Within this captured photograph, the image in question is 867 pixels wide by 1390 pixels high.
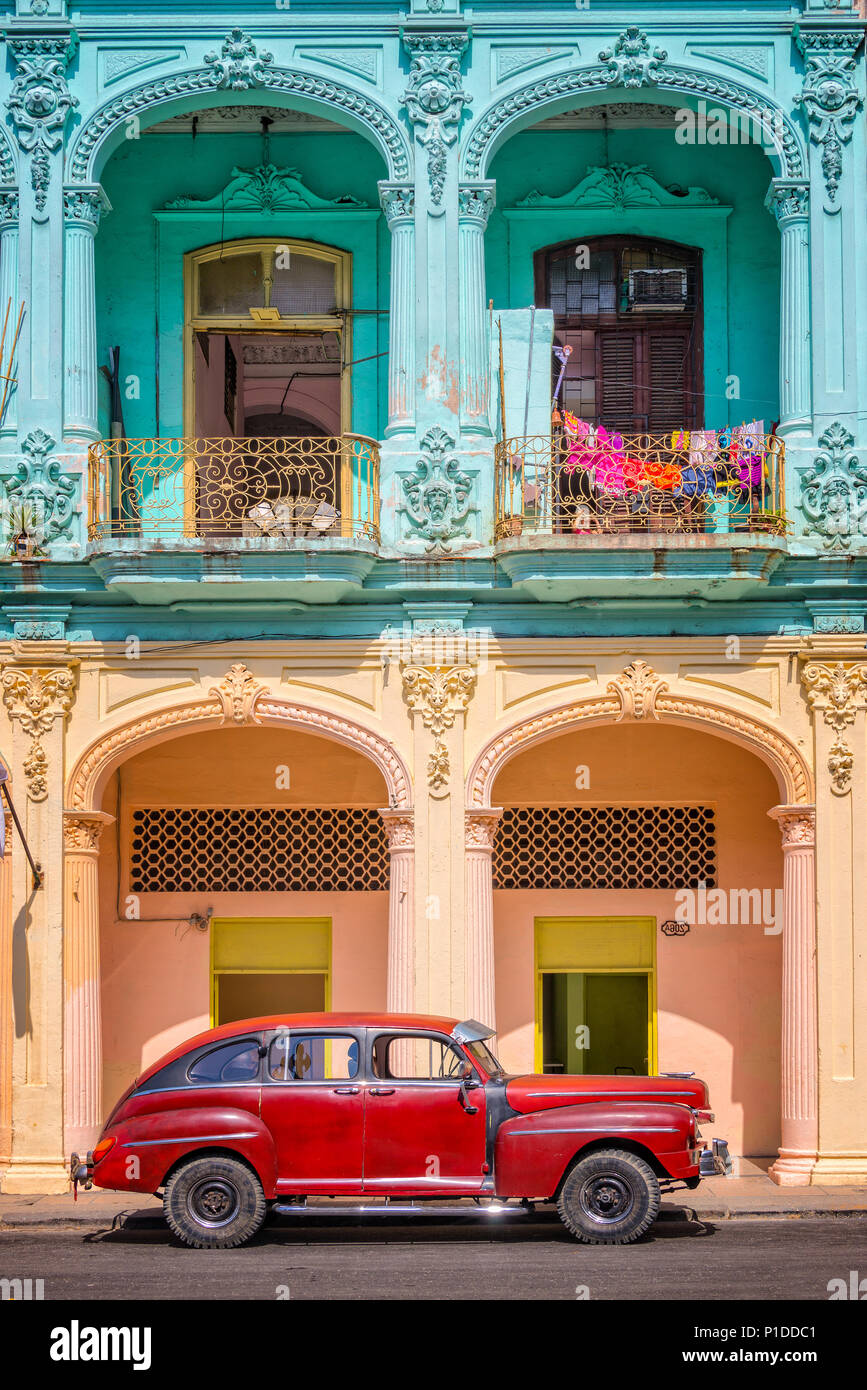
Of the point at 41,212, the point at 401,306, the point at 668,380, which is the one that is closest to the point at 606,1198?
the point at 401,306

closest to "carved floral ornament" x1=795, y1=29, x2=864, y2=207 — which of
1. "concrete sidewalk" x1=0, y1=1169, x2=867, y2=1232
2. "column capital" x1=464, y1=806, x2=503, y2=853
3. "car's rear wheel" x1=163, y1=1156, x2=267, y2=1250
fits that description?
"column capital" x1=464, y1=806, x2=503, y2=853

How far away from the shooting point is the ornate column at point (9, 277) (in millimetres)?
15945

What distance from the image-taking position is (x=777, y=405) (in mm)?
17031

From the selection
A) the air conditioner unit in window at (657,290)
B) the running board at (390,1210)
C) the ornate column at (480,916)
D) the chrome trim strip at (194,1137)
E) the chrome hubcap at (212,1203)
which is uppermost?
the air conditioner unit in window at (657,290)

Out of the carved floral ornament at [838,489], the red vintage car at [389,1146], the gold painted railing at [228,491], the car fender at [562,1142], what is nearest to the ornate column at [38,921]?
the gold painted railing at [228,491]

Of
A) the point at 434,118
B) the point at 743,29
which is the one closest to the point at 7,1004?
the point at 434,118

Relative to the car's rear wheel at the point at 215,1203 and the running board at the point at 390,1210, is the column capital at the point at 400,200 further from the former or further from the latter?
the running board at the point at 390,1210

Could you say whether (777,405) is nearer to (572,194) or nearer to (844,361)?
(844,361)

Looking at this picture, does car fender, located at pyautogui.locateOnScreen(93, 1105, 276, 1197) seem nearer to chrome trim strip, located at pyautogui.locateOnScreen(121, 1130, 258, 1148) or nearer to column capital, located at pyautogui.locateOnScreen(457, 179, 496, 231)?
chrome trim strip, located at pyautogui.locateOnScreen(121, 1130, 258, 1148)

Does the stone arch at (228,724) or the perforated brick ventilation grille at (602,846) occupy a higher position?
the stone arch at (228,724)

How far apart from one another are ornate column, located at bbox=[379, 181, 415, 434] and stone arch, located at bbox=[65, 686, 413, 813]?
2586 mm

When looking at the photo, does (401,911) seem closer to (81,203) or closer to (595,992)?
(595,992)

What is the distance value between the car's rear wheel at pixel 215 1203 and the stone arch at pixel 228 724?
4263 millimetres

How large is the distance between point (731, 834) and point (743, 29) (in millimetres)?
7408
